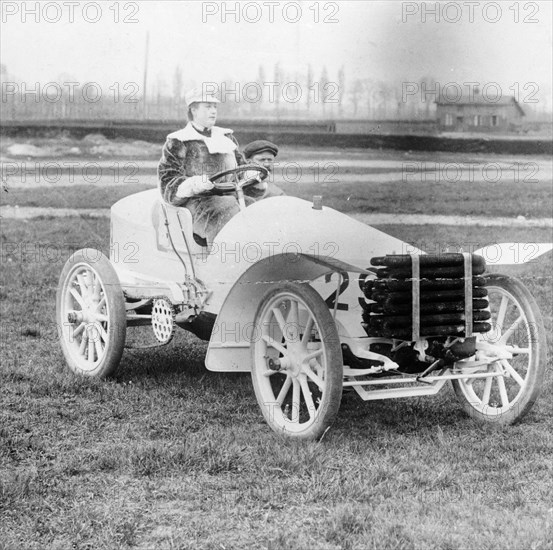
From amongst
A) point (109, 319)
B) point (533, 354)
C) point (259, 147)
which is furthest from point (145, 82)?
point (533, 354)

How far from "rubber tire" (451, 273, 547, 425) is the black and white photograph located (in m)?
0.01

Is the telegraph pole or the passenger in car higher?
the telegraph pole

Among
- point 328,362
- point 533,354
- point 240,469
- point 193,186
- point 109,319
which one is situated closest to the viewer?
point 240,469

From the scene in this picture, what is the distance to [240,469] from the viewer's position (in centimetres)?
517

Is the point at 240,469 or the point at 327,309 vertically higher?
the point at 327,309

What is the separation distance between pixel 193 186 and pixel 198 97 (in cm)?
57

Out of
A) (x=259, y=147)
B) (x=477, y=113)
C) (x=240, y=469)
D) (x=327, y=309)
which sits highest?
(x=477, y=113)

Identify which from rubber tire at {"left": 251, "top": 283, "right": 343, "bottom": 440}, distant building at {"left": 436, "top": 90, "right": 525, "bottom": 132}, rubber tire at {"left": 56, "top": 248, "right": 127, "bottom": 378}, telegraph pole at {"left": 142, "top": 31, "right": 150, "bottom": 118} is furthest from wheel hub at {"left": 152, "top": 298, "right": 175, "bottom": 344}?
distant building at {"left": 436, "top": 90, "right": 525, "bottom": 132}

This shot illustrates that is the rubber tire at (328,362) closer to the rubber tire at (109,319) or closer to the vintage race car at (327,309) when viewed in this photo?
the vintage race car at (327,309)

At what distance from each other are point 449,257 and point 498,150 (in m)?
1.32

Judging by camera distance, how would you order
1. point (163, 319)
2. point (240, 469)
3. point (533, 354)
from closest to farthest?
point (240, 469), point (533, 354), point (163, 319)

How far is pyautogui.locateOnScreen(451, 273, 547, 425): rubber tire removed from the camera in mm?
5867

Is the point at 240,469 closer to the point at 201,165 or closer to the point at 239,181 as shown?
the point at 239,181

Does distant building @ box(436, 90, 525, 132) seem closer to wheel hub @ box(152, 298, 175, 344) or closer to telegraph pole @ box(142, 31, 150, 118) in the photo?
telegraph pole @ box(142, 31, 150, 118)
